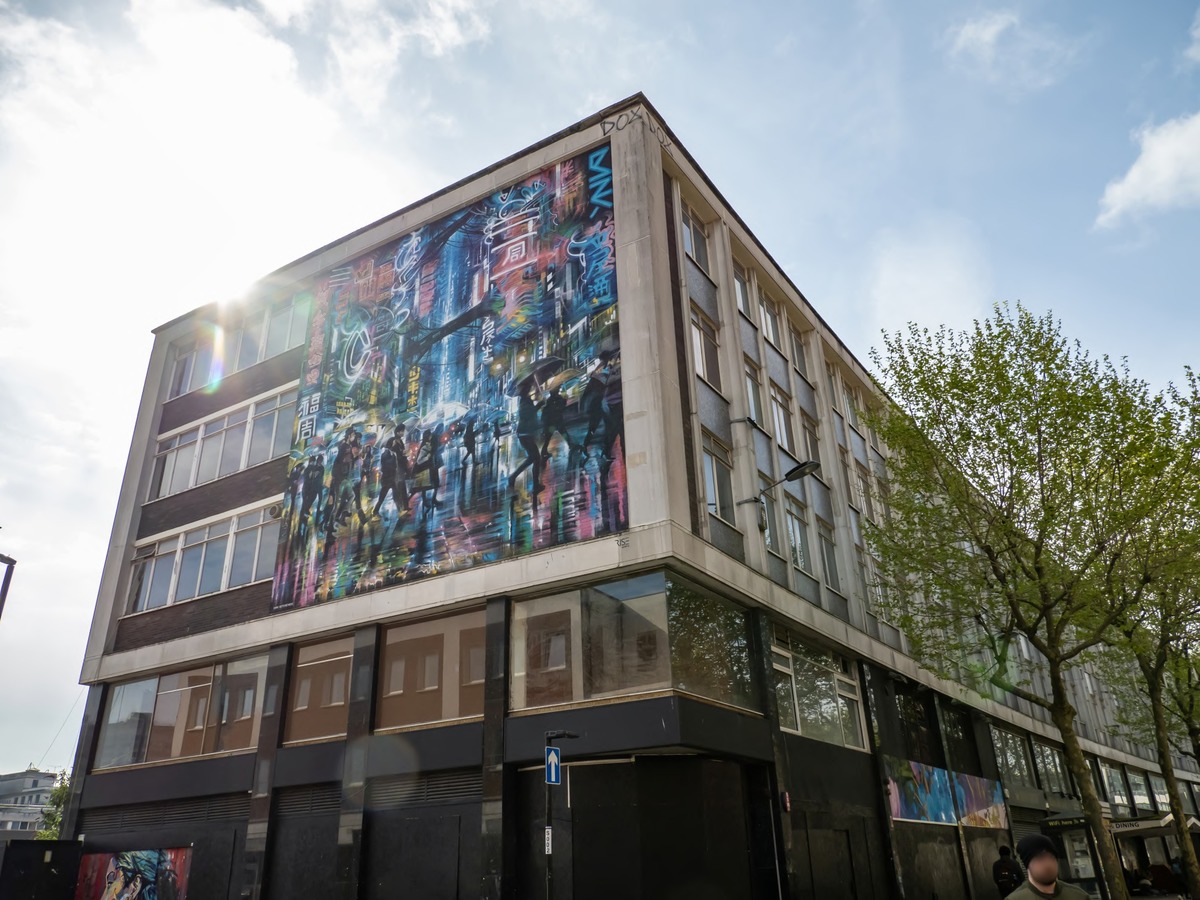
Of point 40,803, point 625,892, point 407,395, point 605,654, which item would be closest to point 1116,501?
point 605,654

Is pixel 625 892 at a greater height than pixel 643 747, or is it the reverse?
pixel 643 747

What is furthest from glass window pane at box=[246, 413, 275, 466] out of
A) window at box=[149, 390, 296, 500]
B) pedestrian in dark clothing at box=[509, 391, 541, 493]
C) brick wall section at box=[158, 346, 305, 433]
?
pedestrian in dark clothing at box=[509, 391, 541, 493]

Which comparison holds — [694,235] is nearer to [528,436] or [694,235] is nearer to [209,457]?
[528,436]

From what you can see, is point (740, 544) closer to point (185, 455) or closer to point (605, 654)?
point (605, 654)

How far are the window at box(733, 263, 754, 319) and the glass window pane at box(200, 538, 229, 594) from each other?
1648 cm

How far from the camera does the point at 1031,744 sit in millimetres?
38719

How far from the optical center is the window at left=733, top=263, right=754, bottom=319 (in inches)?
1029

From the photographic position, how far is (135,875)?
22188 mm

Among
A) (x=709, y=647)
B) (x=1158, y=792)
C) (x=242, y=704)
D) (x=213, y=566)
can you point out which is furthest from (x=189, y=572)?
(x=1158, y=792)

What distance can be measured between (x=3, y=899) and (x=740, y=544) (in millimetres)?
19206

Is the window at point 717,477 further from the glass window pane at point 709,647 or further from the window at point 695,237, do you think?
the window at point 695,237

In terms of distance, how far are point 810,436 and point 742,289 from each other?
533 centimetres

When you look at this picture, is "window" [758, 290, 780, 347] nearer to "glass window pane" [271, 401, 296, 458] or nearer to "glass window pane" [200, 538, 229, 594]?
"glass window pane" [271, 401, 296, 458]

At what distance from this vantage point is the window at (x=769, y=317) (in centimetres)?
2751
